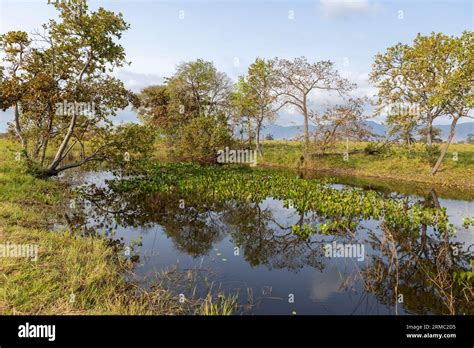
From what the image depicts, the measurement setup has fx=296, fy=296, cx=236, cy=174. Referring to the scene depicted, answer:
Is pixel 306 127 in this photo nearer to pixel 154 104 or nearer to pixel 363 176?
pixel 363 176

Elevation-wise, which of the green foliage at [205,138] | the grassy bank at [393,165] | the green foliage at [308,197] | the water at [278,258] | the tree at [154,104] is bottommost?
the water at [278,258]

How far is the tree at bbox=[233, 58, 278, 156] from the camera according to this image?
39125 mm

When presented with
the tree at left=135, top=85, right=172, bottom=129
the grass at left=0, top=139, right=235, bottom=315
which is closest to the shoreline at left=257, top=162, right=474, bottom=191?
the tree at left=135, top=85, right=172, bottom=129

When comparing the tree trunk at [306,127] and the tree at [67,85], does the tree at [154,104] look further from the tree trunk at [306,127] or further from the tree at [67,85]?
the tree at [67,85]

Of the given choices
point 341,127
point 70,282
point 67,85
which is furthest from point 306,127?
point 70,282

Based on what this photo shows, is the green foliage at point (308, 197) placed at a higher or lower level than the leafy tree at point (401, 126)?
lower

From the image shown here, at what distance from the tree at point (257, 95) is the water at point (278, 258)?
84.1ft

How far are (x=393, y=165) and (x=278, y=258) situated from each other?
24708mm

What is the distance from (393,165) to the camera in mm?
29703

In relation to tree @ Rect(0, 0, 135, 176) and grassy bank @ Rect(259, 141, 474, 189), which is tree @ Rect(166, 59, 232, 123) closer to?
grassy bank @ Rect(259, 141, 474, 189)

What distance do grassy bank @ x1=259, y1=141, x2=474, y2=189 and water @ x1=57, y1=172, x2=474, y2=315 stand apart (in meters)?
10.3

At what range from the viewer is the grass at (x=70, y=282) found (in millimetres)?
5762

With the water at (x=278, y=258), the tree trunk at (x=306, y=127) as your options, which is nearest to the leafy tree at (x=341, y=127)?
the tree trunk at (x=306, y=127)

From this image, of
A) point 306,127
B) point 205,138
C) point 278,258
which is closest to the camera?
point 278,258
